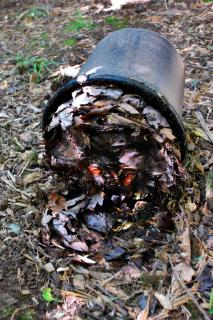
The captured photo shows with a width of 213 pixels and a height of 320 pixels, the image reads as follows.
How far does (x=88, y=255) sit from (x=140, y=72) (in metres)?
0.98

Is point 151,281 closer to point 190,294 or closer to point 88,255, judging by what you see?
point 190,294

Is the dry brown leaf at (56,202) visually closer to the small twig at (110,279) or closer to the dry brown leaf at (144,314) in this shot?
the small twig at (110,279)

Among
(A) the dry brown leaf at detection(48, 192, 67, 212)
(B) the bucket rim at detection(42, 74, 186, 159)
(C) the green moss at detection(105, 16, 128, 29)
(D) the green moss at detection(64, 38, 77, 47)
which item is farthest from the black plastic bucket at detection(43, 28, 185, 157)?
(C) the green moss at detection(105, 16, 128, 29)

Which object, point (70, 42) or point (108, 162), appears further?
point (70, 42)

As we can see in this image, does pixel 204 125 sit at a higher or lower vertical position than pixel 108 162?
lower

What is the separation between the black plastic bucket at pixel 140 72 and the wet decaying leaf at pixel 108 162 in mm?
49

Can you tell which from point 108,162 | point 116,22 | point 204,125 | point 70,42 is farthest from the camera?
point 116,22

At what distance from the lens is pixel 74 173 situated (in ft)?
8.57

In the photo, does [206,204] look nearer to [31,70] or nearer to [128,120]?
[128,120]

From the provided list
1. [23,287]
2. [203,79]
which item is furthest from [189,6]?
[23,287]

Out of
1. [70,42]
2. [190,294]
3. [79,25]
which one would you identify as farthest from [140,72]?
[79,25]

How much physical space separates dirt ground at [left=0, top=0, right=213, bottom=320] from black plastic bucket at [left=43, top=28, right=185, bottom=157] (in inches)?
15.9

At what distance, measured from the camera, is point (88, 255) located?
7.92ft

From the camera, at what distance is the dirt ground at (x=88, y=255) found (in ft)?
7.12
